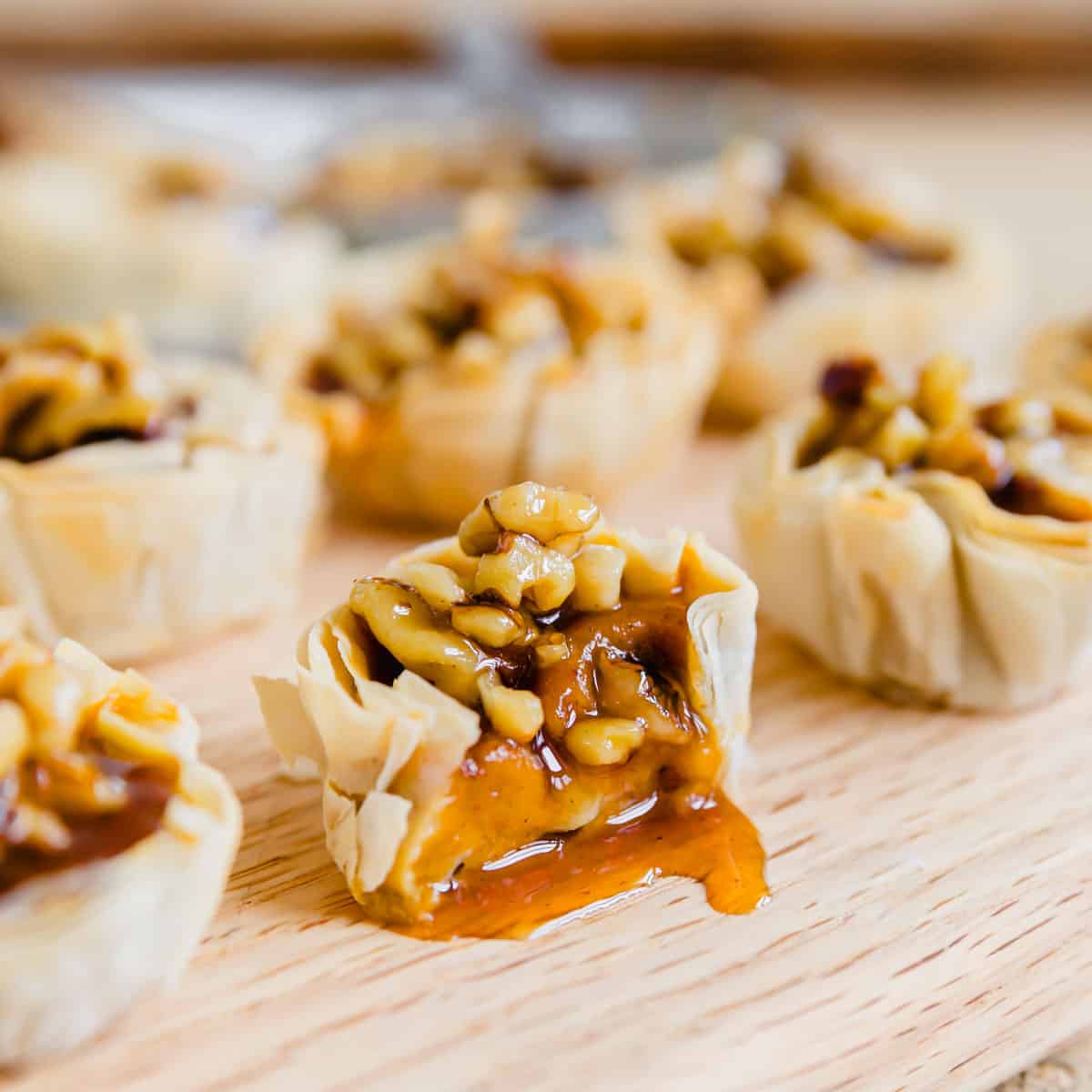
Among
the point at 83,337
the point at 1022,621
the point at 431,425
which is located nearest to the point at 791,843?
the point at 1022,621

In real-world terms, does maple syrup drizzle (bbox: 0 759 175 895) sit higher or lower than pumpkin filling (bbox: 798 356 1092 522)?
lower

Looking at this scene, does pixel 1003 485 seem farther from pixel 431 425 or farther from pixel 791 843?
pixel 431 425

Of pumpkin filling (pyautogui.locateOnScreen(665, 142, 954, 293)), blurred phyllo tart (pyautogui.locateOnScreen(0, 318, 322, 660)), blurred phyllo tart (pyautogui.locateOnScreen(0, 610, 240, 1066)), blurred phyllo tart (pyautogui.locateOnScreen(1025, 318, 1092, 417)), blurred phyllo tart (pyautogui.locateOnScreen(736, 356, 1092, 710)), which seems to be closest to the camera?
blurred phyllo tart (pyautogui.locateOnScreen(0, 610, 240, 1066))

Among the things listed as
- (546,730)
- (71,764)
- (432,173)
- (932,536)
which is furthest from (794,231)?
(71,764)

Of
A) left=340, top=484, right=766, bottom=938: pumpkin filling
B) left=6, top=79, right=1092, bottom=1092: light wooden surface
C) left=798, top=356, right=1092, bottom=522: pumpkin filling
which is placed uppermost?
left=798, top=356, right=1092, bottom=522: pumpkin filling

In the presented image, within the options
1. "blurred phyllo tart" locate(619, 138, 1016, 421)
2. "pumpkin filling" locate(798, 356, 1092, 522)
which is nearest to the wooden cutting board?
"pumpkin filling" locate(798, 356, 1092, 522)

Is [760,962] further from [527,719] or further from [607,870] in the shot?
[527,719]

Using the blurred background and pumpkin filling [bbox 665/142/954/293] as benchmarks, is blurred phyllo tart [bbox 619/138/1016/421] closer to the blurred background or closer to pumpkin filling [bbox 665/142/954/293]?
pumpkin filling [bbox 665/142/954/293]
